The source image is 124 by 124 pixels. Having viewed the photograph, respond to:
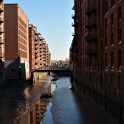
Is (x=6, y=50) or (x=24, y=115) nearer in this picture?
(x=24, y=115)

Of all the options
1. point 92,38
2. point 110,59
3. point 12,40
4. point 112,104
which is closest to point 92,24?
point 92,38

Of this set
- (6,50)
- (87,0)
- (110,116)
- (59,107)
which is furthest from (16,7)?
Answer: (110,116)

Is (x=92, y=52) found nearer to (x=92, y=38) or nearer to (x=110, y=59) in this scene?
(x=92, y=38)

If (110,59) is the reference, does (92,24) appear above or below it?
above

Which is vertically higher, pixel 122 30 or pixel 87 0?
pixel 87 0

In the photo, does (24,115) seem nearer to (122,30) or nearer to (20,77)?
(122,30)

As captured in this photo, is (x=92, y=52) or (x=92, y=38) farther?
(x=92, y=38)

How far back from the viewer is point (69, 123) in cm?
3875

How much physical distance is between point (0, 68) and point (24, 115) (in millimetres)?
41370

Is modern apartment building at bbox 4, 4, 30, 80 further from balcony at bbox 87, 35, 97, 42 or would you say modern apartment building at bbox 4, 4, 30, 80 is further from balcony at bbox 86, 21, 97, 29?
balcony at bbox 87, 35, 97, 42

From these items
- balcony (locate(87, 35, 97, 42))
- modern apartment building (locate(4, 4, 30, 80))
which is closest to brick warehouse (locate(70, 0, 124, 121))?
balcony (locate(87, 35, 97, 42))

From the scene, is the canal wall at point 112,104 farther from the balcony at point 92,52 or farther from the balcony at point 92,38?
the balcony at point 92,38

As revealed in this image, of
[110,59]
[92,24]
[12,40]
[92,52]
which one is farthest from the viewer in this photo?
[12,40]

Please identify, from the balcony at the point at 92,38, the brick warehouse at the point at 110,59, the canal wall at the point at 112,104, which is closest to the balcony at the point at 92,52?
the brick warehouse at the point at 110,59
